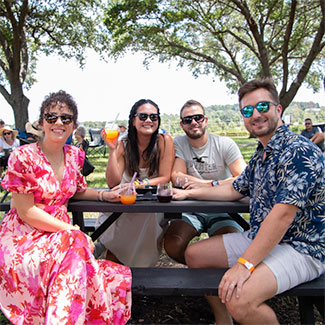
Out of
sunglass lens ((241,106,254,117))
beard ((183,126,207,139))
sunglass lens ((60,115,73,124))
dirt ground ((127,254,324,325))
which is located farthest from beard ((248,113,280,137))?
dirt ground ((127,254,324,325))

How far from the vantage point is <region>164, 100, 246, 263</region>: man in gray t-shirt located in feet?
9.36

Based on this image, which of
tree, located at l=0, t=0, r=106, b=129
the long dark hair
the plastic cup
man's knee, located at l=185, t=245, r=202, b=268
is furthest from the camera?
tree, located at l=0, t=0, r=106, b=129

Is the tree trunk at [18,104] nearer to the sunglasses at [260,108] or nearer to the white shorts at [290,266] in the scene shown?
the sunglasses at [260,108]

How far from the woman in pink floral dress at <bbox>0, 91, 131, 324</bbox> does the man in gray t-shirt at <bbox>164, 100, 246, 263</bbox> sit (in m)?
1.00

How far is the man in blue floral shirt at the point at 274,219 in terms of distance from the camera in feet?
5.55

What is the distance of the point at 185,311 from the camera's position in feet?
8.56

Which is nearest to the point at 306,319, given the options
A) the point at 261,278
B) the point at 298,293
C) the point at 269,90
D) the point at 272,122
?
the point at 298,293

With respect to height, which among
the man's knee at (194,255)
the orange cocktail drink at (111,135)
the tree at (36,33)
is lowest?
the man's knee at (194,255)

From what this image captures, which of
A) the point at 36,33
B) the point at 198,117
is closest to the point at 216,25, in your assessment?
the point at 36,33

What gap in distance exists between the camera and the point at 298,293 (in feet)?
5.92

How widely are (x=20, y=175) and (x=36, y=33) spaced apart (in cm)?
1576

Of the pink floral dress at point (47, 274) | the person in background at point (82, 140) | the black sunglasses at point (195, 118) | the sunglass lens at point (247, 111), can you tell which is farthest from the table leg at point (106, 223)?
the person in background at point (82, 140)

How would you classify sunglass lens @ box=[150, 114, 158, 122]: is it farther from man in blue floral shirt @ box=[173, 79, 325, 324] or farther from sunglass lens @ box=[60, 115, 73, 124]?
man in blue floral shirt @ box=[173, 79, 325, 324]

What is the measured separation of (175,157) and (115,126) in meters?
0.73
